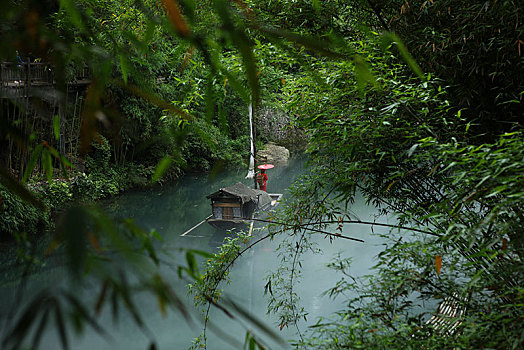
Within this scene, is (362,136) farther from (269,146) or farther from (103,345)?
(269,146)


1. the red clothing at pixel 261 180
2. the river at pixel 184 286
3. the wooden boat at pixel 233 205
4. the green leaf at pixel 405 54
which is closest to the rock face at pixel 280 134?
the river at pixel 184 286

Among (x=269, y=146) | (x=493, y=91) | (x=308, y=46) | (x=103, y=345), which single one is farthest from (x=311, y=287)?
(x=269, y=146)

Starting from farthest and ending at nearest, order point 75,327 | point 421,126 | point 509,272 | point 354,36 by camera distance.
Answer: point 354,36, point 421,126, point 509,272, point 75,327

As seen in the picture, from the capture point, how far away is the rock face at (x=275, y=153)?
10.2 m

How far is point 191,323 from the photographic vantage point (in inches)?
12.1

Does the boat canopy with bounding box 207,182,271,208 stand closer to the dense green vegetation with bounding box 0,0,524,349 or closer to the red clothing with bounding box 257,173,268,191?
the red clothing with bounding box 257,173,268,191

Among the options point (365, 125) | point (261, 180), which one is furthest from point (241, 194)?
point (365, 125)

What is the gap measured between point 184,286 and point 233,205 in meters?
1.53

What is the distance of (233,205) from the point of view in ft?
18.9

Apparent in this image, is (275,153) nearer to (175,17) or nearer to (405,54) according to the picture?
(405,54)

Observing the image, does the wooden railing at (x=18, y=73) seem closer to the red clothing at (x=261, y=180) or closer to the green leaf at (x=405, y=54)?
the green leaf at (x=405, y=54)

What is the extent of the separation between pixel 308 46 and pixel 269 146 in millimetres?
10444

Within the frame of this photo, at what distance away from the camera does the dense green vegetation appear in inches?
16.8

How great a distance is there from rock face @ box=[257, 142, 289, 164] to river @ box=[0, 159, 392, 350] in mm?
2020
